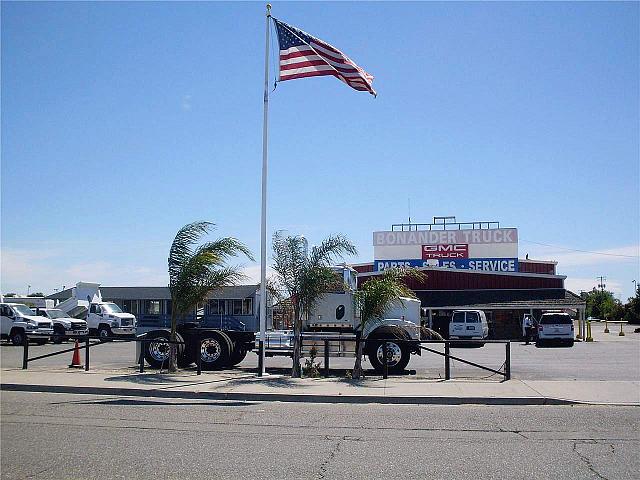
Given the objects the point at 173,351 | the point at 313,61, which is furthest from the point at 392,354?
the point at 313,61

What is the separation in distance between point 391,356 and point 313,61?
809 cm

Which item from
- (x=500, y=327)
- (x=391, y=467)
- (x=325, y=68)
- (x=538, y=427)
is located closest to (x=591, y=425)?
(x=538, y=427)

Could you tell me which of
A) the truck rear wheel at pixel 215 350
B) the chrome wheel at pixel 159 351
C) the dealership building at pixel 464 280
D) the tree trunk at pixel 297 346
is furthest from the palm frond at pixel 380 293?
the dealership building at pixel 464 280

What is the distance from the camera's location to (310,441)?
31.7 feet

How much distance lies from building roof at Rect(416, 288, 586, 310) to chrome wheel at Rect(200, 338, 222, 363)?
29.4m

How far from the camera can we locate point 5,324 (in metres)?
33.3

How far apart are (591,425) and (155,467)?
7.04 meters

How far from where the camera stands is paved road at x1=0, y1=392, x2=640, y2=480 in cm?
793

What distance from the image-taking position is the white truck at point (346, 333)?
59.8ft

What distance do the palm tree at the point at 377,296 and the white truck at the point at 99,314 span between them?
22.4m

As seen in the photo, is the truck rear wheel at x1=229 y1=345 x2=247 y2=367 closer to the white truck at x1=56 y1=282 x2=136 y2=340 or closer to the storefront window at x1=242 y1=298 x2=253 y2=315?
the storefront window at x1=242 y1=298 x2=253 y2=315

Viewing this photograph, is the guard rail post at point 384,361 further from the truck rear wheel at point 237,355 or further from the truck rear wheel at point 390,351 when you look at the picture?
the truck rear wheel at point 237,355

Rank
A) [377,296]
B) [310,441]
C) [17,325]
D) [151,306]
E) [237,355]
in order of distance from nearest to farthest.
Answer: [310,441]
[377,296]
[237,355]
[151,306]
[17,325]

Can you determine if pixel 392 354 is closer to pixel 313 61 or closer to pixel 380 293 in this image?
pixel 380 293
